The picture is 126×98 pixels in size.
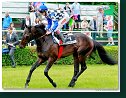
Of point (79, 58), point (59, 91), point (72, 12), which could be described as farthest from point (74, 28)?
point (59, 91)

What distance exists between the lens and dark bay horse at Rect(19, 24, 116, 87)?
12.6 meters

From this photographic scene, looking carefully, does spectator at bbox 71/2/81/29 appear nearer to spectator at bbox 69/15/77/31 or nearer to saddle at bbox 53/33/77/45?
spectator at bbox 69/15/77/31

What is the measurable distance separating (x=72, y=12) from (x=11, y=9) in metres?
1.41

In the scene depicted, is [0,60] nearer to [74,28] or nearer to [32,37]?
[32,37]

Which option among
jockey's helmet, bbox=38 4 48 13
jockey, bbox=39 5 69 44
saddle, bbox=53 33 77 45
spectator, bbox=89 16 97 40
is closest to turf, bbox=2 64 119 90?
spectator, bbox=89 16 97 40

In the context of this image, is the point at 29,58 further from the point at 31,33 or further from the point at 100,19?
the point at 31,33

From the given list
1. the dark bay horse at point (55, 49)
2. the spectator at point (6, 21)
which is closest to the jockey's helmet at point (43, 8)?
the dark bay horse at point (55, 49)

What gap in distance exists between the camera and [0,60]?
512 inches

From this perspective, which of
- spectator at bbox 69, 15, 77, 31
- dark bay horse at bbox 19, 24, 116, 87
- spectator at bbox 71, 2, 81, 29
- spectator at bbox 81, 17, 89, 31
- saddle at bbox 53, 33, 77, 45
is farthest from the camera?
spectator at bbox 81, 17, 89, 31

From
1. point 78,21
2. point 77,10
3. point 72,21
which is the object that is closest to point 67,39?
point 72,21

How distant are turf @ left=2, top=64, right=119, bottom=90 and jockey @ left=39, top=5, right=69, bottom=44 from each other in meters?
0.99

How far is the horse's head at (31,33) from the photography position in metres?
12.5

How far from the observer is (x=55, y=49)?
1283 cm

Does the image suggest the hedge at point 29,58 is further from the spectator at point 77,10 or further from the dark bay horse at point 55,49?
the spectator at point 77,10
